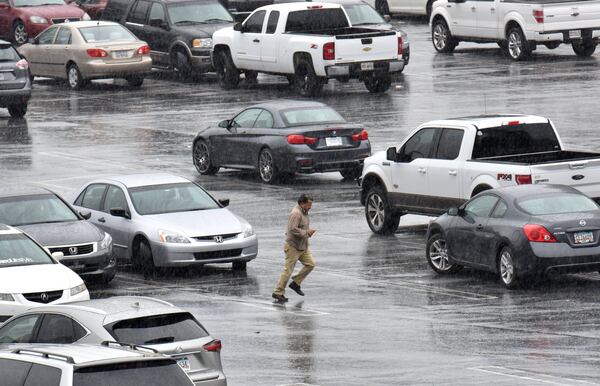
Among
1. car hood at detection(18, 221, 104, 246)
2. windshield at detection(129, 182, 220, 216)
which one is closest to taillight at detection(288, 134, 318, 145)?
windshield at detection(129, 182, 220, 216)

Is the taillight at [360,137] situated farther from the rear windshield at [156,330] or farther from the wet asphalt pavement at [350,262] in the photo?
the rear windshield at [156,330]

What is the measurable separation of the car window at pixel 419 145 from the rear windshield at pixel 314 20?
51.3 ft

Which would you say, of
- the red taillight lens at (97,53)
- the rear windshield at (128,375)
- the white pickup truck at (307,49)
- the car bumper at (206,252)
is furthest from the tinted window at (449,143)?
the red taillight lens at (97,53)

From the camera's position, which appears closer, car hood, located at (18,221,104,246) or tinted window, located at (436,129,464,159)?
car hood, located at (18,221,104,246)

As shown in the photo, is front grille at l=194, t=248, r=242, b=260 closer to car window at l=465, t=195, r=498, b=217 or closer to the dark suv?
car window at l=465, t=195, r=498, b=217

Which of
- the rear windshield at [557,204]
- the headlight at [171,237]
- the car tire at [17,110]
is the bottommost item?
the car tire at [17,110]

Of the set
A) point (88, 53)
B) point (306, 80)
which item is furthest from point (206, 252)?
point (88, 53)

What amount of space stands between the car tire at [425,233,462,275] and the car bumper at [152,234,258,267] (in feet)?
7.88

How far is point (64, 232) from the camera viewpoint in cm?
2353

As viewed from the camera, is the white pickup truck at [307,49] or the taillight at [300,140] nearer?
the taillight at [300,140]

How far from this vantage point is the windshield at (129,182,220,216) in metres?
24.8

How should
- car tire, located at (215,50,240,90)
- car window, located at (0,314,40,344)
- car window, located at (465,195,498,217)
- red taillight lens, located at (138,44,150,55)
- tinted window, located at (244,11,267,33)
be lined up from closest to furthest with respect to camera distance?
car window, located at (0,314,40,344)
car window, located at (465,195,498,217)
tinted window, located at (244,11,267,33)
car tire, located at (215,50,240,90)
red taillight lens, located at (138,44,150,55)

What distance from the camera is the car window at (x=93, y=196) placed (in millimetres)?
25578

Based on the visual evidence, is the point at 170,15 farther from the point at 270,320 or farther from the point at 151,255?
the point at 270,320
